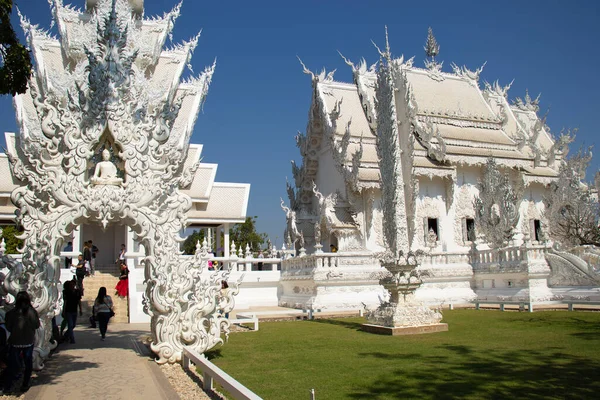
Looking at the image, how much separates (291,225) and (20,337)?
14423 mm

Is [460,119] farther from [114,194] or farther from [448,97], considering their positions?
[114,194]

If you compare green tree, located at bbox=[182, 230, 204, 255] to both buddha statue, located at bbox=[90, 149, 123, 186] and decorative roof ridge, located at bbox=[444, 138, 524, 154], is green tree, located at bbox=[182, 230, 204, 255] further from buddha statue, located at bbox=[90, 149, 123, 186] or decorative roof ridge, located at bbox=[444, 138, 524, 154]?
buddha statue, located at bbox=[90, 149, 123, 186]

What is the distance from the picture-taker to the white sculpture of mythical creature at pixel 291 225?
64.9 ft

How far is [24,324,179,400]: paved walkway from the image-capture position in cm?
577

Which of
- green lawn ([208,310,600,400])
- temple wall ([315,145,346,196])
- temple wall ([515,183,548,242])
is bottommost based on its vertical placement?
green lawn ([208,310,600,400])

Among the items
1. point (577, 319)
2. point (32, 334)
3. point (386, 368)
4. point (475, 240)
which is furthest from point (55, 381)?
point (475, 240)

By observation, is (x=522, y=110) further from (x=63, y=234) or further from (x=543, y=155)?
(x=63, y=234)

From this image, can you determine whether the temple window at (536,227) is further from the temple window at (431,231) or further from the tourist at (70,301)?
the tourist at (70,301)

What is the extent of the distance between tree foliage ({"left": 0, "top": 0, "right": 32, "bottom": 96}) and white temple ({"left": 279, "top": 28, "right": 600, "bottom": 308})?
866 centimetres

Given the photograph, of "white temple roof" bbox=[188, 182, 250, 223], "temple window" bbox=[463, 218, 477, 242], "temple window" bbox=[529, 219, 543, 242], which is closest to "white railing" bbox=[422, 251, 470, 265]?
"temple window" bbox=[463, 218, 477, 242]

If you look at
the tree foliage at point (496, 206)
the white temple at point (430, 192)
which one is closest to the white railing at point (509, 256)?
the white temple at point (430, 192)

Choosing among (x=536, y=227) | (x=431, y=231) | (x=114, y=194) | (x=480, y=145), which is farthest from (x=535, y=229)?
(x=114, y=194)

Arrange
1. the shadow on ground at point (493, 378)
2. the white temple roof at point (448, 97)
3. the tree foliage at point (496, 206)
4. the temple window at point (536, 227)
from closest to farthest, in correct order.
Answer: the shadow on ground at point (493, 378) → the tree foliage at point (496, 206) → the temple window at point (536, 227) → the white temple roof at point (448, 97)

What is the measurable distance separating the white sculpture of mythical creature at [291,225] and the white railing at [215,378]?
1258cm
